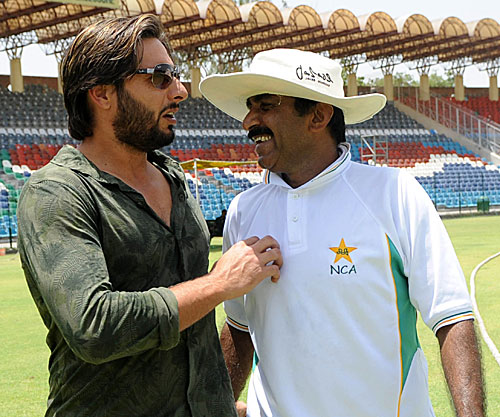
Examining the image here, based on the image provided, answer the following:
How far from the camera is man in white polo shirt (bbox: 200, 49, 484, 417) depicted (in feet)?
8.03

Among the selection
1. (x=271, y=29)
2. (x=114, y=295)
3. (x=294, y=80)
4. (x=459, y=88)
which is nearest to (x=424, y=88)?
(x=459, y=88)

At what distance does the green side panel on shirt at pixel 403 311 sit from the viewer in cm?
252

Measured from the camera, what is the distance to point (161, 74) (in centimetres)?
243

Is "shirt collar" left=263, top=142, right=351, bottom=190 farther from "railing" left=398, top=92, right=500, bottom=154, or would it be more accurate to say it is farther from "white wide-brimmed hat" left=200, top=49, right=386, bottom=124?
"railing" left=398, top=92, right=500, bottom=154

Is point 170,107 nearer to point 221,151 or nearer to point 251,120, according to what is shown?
point 251,120

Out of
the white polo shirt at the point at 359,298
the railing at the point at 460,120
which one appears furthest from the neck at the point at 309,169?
the railing at the point at 460,120


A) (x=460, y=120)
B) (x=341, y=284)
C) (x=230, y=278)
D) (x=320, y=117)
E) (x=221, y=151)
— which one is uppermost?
(x=320, y=117)

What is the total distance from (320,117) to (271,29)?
3683 cm

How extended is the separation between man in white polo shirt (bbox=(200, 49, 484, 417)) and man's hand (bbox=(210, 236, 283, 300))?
9cm

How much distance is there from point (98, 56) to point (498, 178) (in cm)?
3829

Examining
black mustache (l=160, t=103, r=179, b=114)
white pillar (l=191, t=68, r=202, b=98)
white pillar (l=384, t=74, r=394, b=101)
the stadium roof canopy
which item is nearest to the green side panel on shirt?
Result: black mustache (l=160, t=103, r=179, b=114)

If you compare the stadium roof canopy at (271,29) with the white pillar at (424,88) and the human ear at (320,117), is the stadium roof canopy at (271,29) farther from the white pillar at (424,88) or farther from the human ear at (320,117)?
the human ear at (320,117)

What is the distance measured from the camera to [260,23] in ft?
123

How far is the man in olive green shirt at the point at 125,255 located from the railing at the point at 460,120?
42192 millimetres
